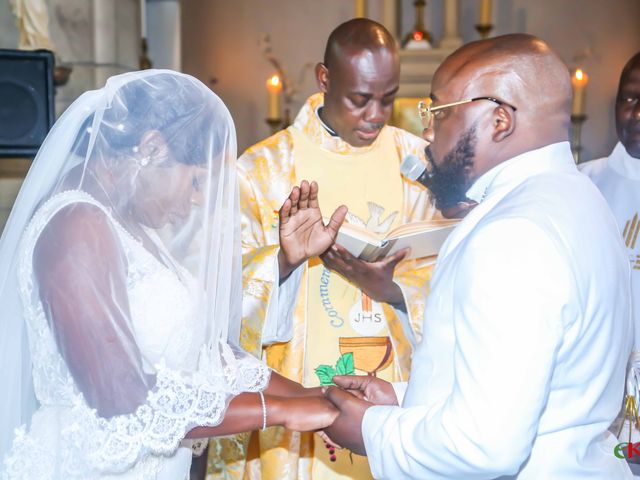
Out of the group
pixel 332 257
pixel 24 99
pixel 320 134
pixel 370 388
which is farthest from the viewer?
pixel 24 99

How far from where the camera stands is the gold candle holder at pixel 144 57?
8.46m

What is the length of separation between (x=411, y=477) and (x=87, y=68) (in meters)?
5.35

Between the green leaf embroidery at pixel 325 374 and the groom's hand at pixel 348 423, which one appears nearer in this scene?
the groom's hand at pixel 348 423

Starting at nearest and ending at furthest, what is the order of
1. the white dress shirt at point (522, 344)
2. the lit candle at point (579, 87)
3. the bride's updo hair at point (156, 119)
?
1. the white dress shirt at point (522, 344)
2. the bride's updo hair at point (156, 119)
3. the lit candle at point (579, 87)

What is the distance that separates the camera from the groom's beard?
202 cm

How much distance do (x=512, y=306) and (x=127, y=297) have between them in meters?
1.03

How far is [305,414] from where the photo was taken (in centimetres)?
236

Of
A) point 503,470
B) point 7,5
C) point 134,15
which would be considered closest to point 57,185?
point 503,470

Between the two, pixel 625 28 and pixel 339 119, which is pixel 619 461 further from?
pixel 625 28

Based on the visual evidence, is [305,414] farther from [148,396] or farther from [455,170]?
[455,170]

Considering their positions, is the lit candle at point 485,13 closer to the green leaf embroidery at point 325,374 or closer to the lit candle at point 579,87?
the lit candle at point 579,87

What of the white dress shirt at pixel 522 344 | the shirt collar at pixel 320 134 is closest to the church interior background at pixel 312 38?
the shirt collar at pixel 320 134

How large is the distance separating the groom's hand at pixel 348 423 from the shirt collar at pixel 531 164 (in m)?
0.63

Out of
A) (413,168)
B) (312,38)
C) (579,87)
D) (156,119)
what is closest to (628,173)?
(413,168)
